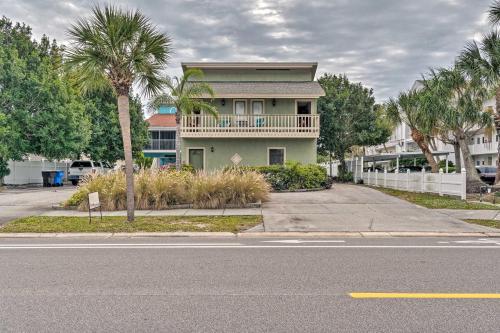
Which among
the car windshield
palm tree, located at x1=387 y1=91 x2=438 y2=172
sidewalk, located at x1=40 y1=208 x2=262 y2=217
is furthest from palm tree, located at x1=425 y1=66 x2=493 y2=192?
the car windshield

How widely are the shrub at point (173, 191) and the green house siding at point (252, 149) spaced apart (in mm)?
11899

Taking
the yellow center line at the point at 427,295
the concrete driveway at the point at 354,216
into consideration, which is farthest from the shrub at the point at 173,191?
the yellow center line at the point at 427,295

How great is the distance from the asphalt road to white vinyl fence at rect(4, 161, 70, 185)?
2208cm

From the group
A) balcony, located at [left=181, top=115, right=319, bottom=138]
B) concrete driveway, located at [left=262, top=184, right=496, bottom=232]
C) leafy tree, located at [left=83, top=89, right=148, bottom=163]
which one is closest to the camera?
concrete driveway, located at [left=262, top=184, right=496, bottom=232]

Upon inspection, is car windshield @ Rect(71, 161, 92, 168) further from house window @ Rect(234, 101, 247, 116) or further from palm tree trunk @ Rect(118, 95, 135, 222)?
palm tree trunk @ Rect(118, 95, 135, 222)

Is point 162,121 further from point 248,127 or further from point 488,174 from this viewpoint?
point 488,174

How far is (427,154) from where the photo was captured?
24781mm

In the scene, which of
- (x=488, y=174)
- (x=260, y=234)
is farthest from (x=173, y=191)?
(x=488, y=174)

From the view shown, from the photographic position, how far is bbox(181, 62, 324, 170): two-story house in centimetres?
2611

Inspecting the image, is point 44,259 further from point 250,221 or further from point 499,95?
point 499,95

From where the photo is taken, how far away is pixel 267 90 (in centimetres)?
2652

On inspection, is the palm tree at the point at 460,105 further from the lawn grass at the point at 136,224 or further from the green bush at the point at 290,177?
the lawn grass at the point at 136,224

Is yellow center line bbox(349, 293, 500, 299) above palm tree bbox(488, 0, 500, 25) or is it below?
below

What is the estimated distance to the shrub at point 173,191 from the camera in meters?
14.5
